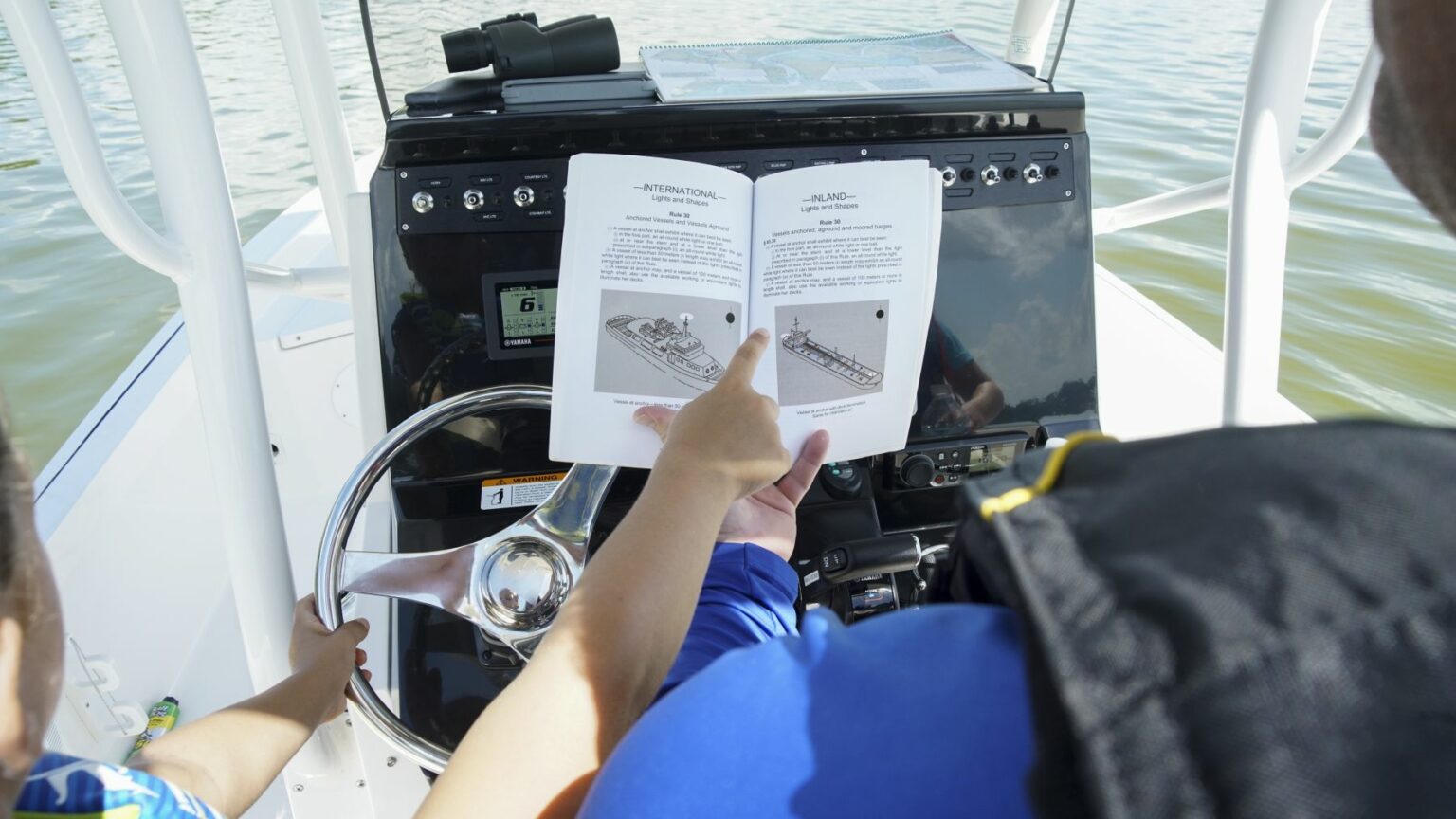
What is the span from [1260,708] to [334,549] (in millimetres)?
864

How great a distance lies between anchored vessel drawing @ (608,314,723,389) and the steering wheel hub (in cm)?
24

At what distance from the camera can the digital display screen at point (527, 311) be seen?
1154mm

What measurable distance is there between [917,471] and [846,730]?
89cm

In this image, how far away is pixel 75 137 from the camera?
100 centimetres

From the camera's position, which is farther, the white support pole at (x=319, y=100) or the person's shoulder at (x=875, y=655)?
the white support pole at (x=319, y=100)

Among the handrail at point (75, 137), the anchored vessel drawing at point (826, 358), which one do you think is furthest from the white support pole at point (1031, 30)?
the handrail at point (75, 137)

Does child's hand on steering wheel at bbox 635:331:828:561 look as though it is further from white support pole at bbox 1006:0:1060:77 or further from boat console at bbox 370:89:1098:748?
white support pole at bbox 1006:0:1060:77

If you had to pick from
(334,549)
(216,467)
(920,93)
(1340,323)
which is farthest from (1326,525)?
(1340,323)

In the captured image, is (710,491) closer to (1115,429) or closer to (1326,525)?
(1326,525)

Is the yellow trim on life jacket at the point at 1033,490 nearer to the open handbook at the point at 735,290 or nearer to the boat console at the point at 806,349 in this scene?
the open handbook at the point at 735,290

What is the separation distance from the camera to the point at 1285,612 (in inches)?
12.5

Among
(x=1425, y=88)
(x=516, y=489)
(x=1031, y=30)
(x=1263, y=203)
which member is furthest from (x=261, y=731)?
(x=1031, y=30)

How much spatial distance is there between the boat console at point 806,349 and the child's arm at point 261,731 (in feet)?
0.47

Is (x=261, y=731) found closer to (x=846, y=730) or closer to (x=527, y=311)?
(x=527, y=311)
